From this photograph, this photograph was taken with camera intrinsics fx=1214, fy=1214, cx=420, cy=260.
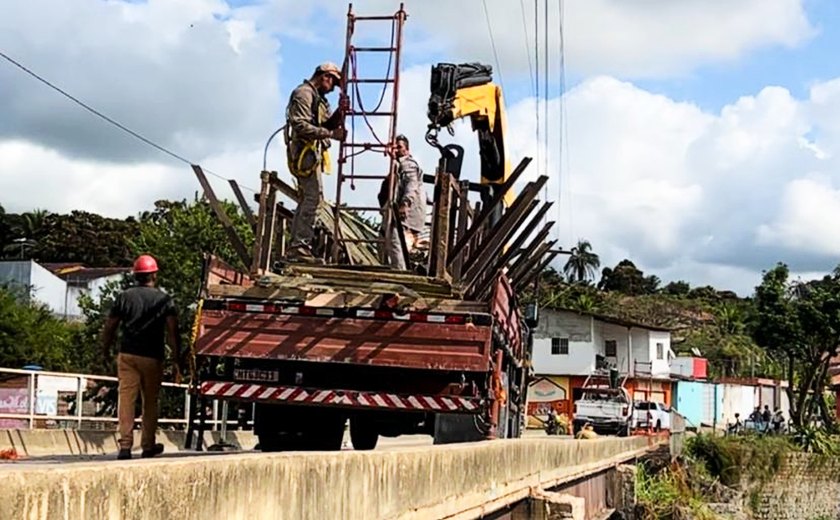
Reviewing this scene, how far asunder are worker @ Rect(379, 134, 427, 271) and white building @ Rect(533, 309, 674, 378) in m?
49.9

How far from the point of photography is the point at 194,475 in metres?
3.87

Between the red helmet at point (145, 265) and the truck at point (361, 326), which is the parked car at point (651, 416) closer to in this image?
the truck at point (361, 326)

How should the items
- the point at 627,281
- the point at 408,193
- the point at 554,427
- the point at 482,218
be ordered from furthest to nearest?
the point at 627,281 < the point at 554,427 < the point at 408,193 < the point at 482,218

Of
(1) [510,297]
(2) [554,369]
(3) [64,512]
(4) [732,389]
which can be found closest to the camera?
(3) [64,512]

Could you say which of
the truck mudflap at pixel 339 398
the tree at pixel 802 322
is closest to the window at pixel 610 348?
the tree at pixel 802 322

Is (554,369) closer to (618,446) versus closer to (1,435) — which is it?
(618,446)

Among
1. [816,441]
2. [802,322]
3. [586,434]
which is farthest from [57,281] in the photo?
[586,434]

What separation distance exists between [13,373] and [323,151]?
5.58 metres

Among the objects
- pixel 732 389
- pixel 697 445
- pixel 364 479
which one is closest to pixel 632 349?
pixel 732 389

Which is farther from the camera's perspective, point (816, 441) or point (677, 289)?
point (677, 289)

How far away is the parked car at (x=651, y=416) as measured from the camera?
44.6 meters

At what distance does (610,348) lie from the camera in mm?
66062

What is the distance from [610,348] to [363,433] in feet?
182

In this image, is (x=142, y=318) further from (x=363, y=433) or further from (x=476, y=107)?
(x=476, y=107)
